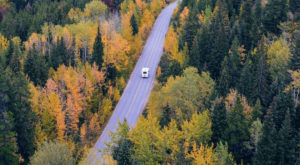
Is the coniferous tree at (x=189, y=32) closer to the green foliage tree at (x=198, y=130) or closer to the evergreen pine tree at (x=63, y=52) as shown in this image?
the evergreen pine tree at (x=63, y=52)

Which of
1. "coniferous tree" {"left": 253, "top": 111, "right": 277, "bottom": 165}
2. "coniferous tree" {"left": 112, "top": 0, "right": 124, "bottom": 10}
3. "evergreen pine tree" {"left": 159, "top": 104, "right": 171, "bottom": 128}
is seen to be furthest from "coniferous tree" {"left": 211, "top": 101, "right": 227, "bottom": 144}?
"coniferous tree" {"left": 112, "top": 0, "right": 124, "bottom": 10}

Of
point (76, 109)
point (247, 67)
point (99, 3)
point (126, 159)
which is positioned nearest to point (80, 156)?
point (76, 109)

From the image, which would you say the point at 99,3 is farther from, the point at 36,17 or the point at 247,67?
the point at 247,67

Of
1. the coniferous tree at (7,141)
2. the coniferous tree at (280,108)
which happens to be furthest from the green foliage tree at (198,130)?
the coniferous tree at (7,141)

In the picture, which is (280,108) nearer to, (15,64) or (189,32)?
(189,32)

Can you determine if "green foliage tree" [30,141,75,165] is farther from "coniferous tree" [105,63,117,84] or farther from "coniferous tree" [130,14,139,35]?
"coniferous tree" [130,14,139,35]

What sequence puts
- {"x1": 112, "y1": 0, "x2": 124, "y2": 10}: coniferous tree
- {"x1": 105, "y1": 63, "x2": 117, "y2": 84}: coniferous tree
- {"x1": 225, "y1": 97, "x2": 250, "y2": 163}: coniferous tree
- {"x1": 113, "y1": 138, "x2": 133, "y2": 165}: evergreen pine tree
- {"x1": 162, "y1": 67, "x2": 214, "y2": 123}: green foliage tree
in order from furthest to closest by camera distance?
{"x1": 112, "y1": 0, "x2": 124, "y2": 10}: coniferous tree, {"x1": 105, "y1": 63, "x2": 117, "y2": 84}: coniferous tree, {"x1": 162, "y1": 67, "x2": 214, "y2": 123}: green foliage tree, {"x1": 225, "y1": 97, "x2": 250, "y2": 163}: coniferous tree, {"x1": 113, "y1": 138, "x2": 133, "y2": 165}: evergreen pine tree
